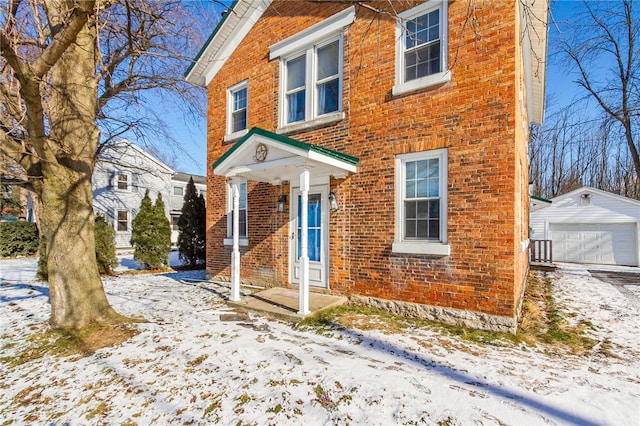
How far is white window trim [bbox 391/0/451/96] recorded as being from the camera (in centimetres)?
580

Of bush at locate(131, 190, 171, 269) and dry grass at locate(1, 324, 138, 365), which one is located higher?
bush at locate(131, 190, 171, 269)

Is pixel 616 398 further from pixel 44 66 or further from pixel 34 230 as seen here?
pixel 34 230

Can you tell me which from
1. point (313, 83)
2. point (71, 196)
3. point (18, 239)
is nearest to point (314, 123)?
point (313, 83)

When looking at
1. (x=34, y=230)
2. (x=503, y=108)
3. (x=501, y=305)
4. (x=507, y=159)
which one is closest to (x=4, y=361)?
(x=501, y=305)

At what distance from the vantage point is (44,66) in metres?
4.37

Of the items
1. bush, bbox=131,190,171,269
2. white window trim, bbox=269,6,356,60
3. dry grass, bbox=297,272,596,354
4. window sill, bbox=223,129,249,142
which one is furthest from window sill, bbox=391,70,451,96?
bush, bbox=131,190,171,269

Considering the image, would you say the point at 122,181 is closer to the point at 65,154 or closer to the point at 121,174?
the point at 121,174

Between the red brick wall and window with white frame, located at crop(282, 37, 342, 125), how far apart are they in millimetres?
337

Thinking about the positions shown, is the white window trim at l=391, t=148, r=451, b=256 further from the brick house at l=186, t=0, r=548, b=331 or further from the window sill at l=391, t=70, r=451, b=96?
the window sill at l=391, t=70, r=451, b=96

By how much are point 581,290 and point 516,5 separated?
7610 millimetres

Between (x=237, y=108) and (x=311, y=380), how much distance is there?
26.9ft

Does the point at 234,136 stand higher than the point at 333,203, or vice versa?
the point at 234,136

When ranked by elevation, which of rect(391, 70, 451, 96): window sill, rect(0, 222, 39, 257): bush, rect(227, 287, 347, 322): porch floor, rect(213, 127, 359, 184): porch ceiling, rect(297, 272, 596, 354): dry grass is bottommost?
rect(297, 272, 596, 354): dry grass

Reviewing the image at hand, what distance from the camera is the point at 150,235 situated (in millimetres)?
12617
